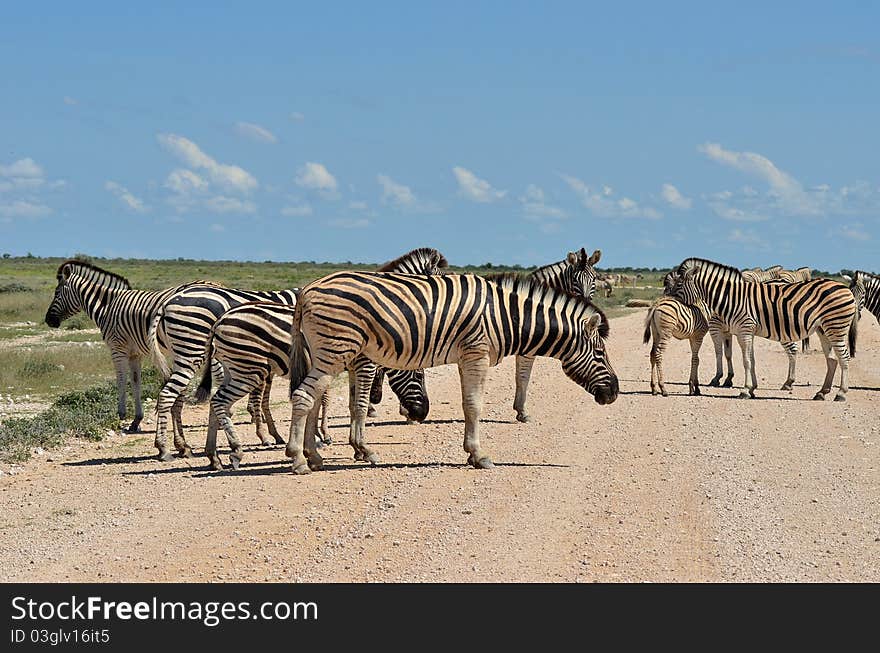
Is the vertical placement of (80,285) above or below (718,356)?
above

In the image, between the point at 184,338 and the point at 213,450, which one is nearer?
the point at 213,450

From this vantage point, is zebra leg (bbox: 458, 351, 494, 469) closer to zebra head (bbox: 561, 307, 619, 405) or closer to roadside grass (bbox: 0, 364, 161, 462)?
zebra head (bbox: 561, 307, 619, 405)

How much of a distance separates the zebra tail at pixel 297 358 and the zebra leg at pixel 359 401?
0.52 meters

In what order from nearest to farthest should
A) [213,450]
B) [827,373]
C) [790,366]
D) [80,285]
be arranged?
[213,450], [80,285], [827,373], [790,366]

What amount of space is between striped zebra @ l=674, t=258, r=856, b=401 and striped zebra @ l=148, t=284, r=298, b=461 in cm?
989

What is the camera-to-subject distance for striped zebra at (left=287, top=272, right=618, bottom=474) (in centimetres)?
1170

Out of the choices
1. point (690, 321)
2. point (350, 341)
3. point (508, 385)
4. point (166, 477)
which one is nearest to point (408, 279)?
point (350, 341)

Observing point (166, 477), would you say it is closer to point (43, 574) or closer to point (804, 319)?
point (43, 574)

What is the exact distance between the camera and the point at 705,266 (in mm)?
21953

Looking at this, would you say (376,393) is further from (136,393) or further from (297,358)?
(297,358)

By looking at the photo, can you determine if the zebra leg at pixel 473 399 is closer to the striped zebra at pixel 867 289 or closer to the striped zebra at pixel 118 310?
the striped zebra at pixel 118 310

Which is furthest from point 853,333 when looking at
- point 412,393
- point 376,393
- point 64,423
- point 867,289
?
point 64,423

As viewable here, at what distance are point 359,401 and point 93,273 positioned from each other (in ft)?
21.8
